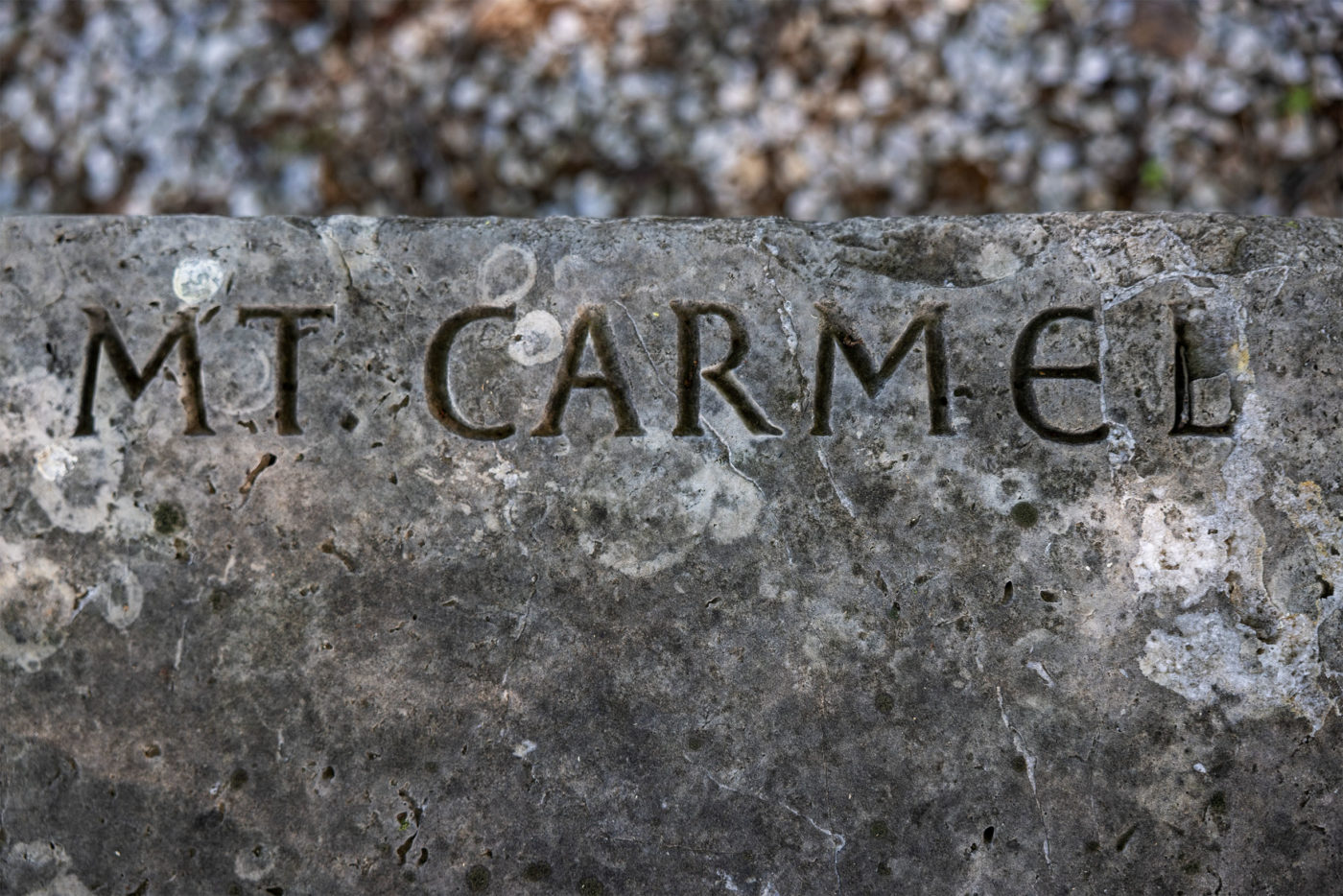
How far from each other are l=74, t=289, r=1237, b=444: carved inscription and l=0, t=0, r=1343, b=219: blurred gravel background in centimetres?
91

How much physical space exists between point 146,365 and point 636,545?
0.84m

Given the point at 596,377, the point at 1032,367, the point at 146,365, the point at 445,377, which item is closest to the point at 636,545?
the point at 596,377

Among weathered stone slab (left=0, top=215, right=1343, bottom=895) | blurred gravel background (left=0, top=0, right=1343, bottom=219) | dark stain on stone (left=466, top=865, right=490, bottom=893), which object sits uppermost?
blurred gravel background (left=0, top=0, right=1343, bottom=219)

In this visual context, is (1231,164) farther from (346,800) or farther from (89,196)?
(89,196)

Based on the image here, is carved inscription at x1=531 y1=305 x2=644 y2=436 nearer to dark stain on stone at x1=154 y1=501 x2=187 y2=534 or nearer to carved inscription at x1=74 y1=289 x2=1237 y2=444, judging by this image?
carved inscription at x1=74 y1=289 x2=1237 y2=444

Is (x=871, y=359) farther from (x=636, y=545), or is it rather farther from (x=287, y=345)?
(x=287, y=345)

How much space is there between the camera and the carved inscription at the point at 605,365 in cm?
152

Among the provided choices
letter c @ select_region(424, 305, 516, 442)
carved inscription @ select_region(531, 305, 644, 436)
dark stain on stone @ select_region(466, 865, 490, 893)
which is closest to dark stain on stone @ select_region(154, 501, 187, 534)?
letter c @ select_region(424, 305, 516, 442)

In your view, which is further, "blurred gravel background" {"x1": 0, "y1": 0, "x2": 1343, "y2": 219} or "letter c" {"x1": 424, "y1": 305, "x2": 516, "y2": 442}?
"blurred gravel background" {"x1": 0, "y1": 0, "x2": 1343, "y2": 219}

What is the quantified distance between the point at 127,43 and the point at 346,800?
6.69ft

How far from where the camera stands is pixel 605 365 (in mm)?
1526

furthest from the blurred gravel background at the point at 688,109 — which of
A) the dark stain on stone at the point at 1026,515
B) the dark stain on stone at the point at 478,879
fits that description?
the dark stain on stone at the point at 478,879

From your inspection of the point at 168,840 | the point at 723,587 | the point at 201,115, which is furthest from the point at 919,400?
the point at 201,115

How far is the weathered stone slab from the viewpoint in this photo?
1.49m
